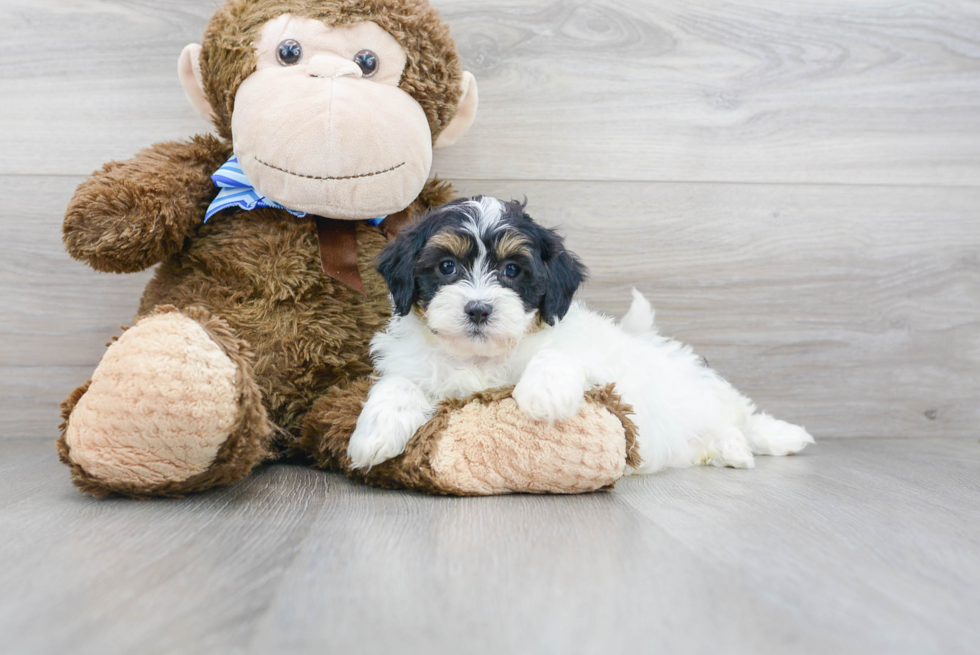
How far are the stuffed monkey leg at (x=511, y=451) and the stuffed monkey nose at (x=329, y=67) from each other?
788 millimetres

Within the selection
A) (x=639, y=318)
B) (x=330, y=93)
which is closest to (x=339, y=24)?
(x=330, y=93)

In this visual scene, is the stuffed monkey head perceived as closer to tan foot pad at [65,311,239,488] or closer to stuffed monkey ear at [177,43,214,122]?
stuffed monkey ear at [177,43,214,122]

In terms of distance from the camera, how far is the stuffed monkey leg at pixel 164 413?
128cm

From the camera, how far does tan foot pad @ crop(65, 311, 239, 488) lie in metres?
1.28

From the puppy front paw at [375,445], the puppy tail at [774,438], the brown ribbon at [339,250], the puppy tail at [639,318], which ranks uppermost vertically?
the brown ribbon at [339,250]

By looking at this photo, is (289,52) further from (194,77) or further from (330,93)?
(194,77)

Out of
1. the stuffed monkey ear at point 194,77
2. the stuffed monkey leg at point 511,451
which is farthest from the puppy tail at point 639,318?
the stuffed monkey ear at point 194,77

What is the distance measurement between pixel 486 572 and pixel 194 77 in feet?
A: 4.80

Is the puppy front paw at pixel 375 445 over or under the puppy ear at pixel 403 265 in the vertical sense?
under

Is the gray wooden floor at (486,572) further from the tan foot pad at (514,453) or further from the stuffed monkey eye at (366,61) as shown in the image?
the stuffed monkey eye at (366,61)

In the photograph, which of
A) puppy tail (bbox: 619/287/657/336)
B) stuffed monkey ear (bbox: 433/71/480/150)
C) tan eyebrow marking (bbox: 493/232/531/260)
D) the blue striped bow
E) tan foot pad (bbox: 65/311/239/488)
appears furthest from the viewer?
puppy tail (bbox: 619/287/657/336)

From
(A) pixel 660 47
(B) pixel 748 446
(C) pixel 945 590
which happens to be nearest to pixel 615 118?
(A) pixel 660 47

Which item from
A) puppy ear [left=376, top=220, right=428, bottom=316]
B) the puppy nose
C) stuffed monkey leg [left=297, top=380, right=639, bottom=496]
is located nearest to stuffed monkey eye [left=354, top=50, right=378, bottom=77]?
puppy ear [left=376, top=220, right=428, bottom=316]

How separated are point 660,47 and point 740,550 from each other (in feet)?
5.51
